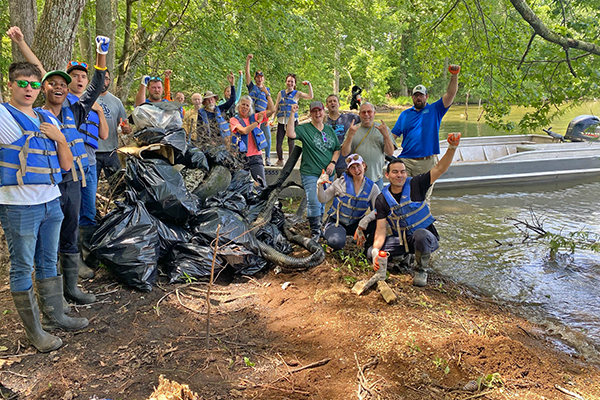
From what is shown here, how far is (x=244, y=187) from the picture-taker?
Result: 5.32 m

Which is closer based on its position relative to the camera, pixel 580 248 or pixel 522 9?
pixel 522 9

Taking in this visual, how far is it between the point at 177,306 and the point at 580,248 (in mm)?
5403

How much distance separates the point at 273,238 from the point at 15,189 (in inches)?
107

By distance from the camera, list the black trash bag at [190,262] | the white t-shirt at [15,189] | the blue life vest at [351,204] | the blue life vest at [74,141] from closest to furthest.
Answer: the white t-shirt at [15,189]
the blue life vest at [74,141]
the black trash bag at [190,262]
the blue life vest at [351,204]

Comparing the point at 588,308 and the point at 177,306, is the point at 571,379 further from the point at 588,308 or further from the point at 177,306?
the point at 177,306

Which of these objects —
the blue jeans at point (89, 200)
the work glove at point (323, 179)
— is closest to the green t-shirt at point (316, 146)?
the work glove at point (323, 179)

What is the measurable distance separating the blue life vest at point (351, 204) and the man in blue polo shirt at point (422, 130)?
1.87ft

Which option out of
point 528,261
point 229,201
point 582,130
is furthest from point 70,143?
point 582,130

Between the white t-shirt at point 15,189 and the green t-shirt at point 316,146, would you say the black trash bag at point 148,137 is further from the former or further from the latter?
the white t-shirt at point 15,189

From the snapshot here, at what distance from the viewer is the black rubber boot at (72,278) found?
326cm

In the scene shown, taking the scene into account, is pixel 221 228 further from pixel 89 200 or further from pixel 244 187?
pixel 89 200

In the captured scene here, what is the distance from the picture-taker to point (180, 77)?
10766 mm

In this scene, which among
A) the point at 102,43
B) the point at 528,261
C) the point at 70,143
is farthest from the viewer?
the point at 528,261

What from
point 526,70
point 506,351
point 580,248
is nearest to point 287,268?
point 506,351
